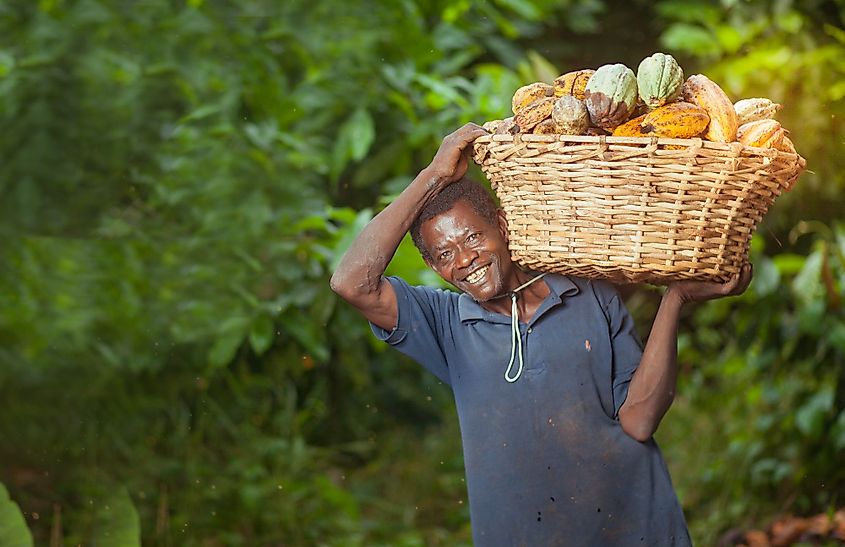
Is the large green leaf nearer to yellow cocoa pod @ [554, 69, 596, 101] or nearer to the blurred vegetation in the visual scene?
the blurred vegetation

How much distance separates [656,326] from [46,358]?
9.98 ft

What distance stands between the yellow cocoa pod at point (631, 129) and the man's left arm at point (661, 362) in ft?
1.02

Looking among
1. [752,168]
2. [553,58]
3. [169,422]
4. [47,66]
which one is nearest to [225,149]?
[47,66]

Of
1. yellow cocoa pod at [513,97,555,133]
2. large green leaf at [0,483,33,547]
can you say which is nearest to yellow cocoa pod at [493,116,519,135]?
yellow cocoa pod at [513,97,555,133]

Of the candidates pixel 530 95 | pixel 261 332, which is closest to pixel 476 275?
pixel 530 95

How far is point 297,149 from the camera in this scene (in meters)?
4.15

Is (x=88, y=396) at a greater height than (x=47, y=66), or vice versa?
(x=47, y=66)

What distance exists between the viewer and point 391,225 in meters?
2.05

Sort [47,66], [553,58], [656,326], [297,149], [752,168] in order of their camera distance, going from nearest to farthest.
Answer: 1. [752,168]
2. [656,326]
3. [297,149]
4. [47,66]
5. [553,58]

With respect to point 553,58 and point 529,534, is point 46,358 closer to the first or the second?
point 553,58

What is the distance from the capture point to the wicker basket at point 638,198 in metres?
1.82

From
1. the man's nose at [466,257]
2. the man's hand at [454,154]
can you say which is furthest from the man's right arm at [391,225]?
the man's nose at [466,257]

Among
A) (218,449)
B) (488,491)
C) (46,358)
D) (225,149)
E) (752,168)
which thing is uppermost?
(752,168)

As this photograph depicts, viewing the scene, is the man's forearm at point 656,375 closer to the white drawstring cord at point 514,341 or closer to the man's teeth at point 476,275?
the white drawstring cord at point 514,341
